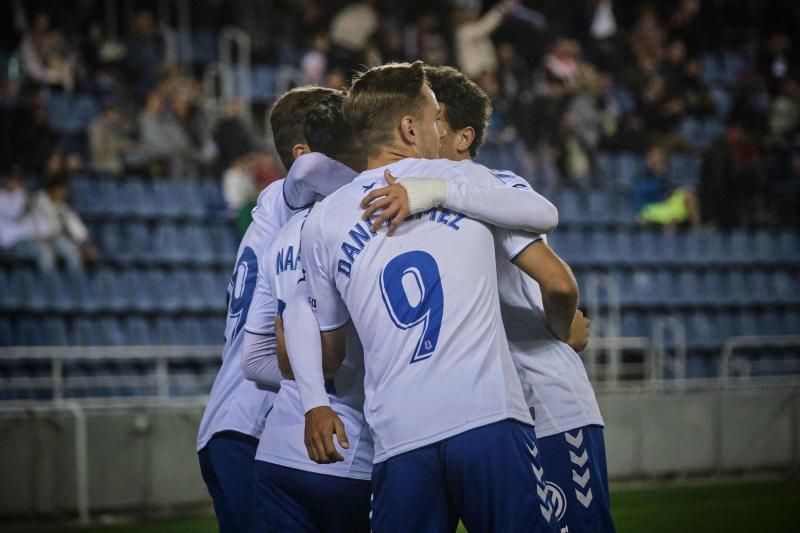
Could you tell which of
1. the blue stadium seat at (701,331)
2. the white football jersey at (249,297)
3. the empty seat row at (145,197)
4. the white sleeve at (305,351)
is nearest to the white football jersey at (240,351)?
the white football jersey at (249,297)

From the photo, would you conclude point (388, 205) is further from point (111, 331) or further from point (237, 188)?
point (237, 188)

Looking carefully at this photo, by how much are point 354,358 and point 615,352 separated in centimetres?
1020

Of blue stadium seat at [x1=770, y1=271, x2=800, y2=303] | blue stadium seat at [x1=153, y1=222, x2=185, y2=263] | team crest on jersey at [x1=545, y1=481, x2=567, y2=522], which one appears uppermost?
blue stadium seat at [x1=153, y1=222, x2=185, y2=263]

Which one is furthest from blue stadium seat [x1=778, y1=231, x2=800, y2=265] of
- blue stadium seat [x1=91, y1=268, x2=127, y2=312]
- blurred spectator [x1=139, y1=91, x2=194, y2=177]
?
blue stadium seat [x1=91, y1=268, x2=127, y2=312]

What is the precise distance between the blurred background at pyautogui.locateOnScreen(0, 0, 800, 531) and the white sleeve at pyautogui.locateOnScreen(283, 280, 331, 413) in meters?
6.13

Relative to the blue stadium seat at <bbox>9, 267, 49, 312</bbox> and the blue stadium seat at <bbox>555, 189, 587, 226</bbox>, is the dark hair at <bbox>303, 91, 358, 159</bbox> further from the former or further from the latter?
the blue stadium seat at <bbox>555, 189, 587, 226</bbox>

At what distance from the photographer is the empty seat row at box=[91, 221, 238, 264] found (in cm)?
1395

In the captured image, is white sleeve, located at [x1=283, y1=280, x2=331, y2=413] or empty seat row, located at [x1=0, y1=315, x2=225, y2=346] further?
empty seat row, located at [x1=0, y1=315, x2=225, y2=346]

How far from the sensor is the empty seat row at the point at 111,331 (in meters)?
12.8

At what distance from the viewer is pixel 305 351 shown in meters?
3.83

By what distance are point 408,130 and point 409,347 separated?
0.65 meters

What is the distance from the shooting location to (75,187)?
46.2 ft

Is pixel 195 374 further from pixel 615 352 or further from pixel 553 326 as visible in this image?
pixel 553 326

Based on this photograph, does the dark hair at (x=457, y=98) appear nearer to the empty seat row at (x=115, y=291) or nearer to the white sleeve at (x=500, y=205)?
the white sleeve at (x=500, y=205)
